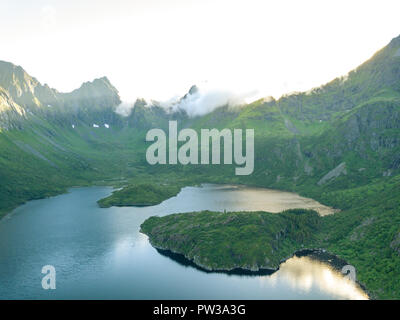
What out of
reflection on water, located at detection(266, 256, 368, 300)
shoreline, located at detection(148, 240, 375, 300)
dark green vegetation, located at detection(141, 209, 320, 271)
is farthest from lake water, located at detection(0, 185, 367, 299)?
dark green vegetation, located at detection(141, 209, 320, 271)

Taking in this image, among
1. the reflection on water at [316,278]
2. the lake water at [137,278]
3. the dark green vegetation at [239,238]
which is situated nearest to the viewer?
the lake water at [137,278]

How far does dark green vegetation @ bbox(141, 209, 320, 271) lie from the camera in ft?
495

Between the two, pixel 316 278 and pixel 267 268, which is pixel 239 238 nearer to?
pixel 267 268

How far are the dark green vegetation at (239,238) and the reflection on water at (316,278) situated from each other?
7.39m

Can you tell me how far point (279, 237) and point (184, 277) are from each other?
2434 inches

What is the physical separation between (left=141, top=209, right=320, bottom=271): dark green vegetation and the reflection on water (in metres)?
7.39

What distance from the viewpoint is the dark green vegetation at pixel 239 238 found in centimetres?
15100

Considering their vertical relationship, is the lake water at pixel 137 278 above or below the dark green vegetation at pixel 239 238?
below

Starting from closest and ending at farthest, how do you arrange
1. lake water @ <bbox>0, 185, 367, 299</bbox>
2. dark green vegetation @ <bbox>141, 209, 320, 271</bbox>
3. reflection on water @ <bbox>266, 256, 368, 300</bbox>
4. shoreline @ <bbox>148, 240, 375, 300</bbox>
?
lake water @ <bbox>0, 185, 367, 299</bbox> < reflection on water @ <bbox>266, 256, 368, 300</bbox> < shoreline @ <bbox>148, 240, 375, 300</bbox> < dark green vegetation @ <bbox>141, 209, 320, 271</bbox>

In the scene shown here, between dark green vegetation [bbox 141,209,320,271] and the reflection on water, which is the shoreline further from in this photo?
the reflection on water

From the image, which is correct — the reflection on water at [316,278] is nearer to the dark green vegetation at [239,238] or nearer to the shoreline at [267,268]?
the shoreline at [267,268]

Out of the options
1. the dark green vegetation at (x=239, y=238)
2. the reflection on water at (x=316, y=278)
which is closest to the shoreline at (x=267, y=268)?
the dark green vegetation at (x=239, y=238)

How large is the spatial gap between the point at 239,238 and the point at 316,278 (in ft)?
143
